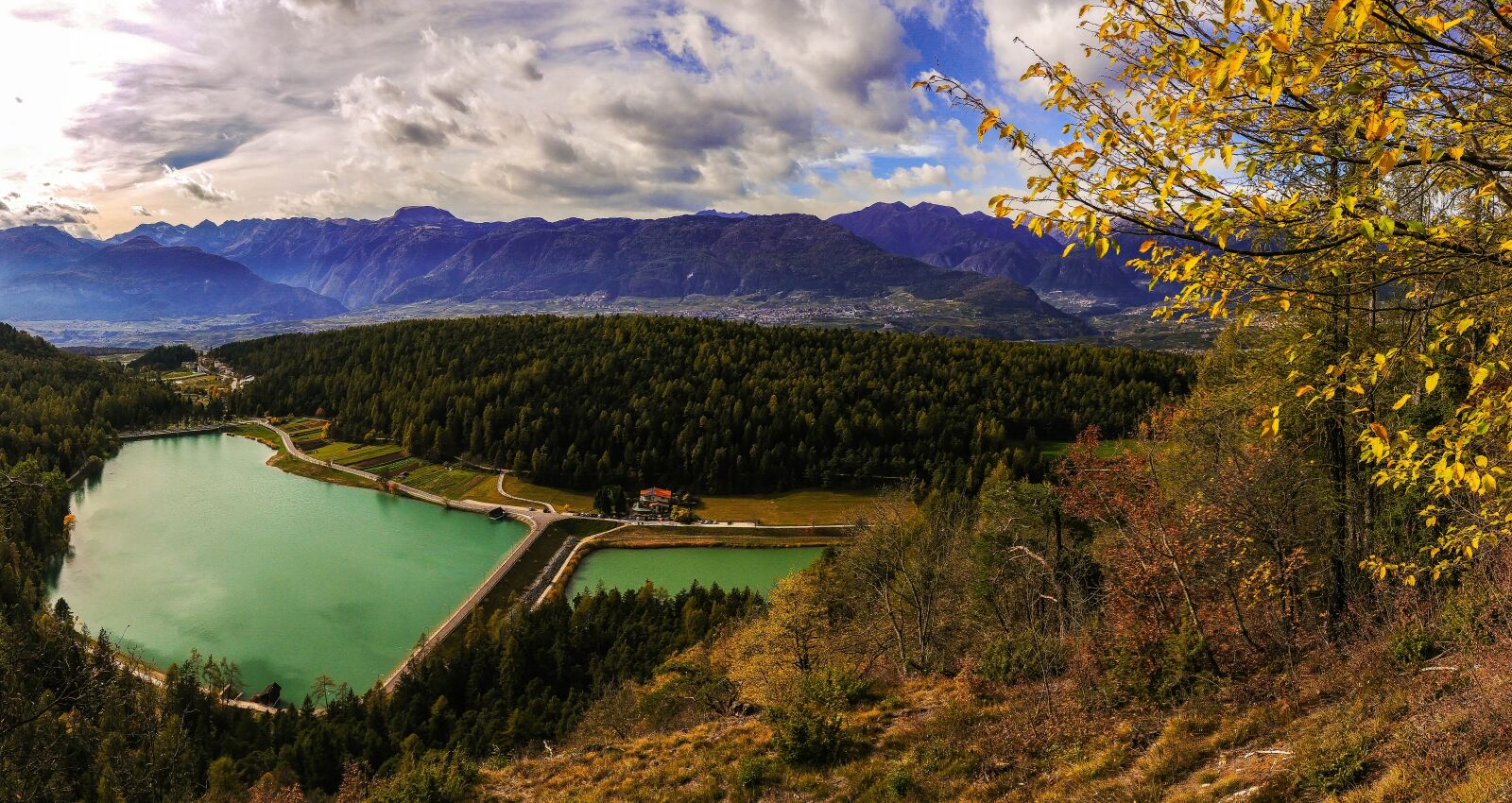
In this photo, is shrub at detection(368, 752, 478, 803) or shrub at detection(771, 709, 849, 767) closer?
shrub at detection(771, 709, 849, 767)

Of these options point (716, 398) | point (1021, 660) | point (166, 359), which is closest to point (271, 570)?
point (716, 398)

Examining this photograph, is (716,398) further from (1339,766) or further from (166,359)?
(166,359)

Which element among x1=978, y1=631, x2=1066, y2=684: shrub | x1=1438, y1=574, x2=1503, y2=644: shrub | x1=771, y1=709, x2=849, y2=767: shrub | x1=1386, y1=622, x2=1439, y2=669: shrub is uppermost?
x1=1438, y1=574, x2=1503, y2=644: shrub

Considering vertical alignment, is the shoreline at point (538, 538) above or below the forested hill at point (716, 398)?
below

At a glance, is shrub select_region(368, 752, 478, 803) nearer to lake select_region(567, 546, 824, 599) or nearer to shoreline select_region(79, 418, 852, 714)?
shoreline select_region(79, 418, 852, 714)

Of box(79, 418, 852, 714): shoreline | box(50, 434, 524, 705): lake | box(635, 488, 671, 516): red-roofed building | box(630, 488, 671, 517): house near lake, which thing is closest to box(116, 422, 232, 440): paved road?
box(79, 418, 852, 714): shoreline

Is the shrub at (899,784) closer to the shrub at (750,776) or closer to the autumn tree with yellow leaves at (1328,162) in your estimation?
the shrub at (750,776)

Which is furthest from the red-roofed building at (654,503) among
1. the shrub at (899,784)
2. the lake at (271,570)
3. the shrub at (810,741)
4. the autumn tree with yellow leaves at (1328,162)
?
the autumn tree with yellow leaves at (1328,162)
